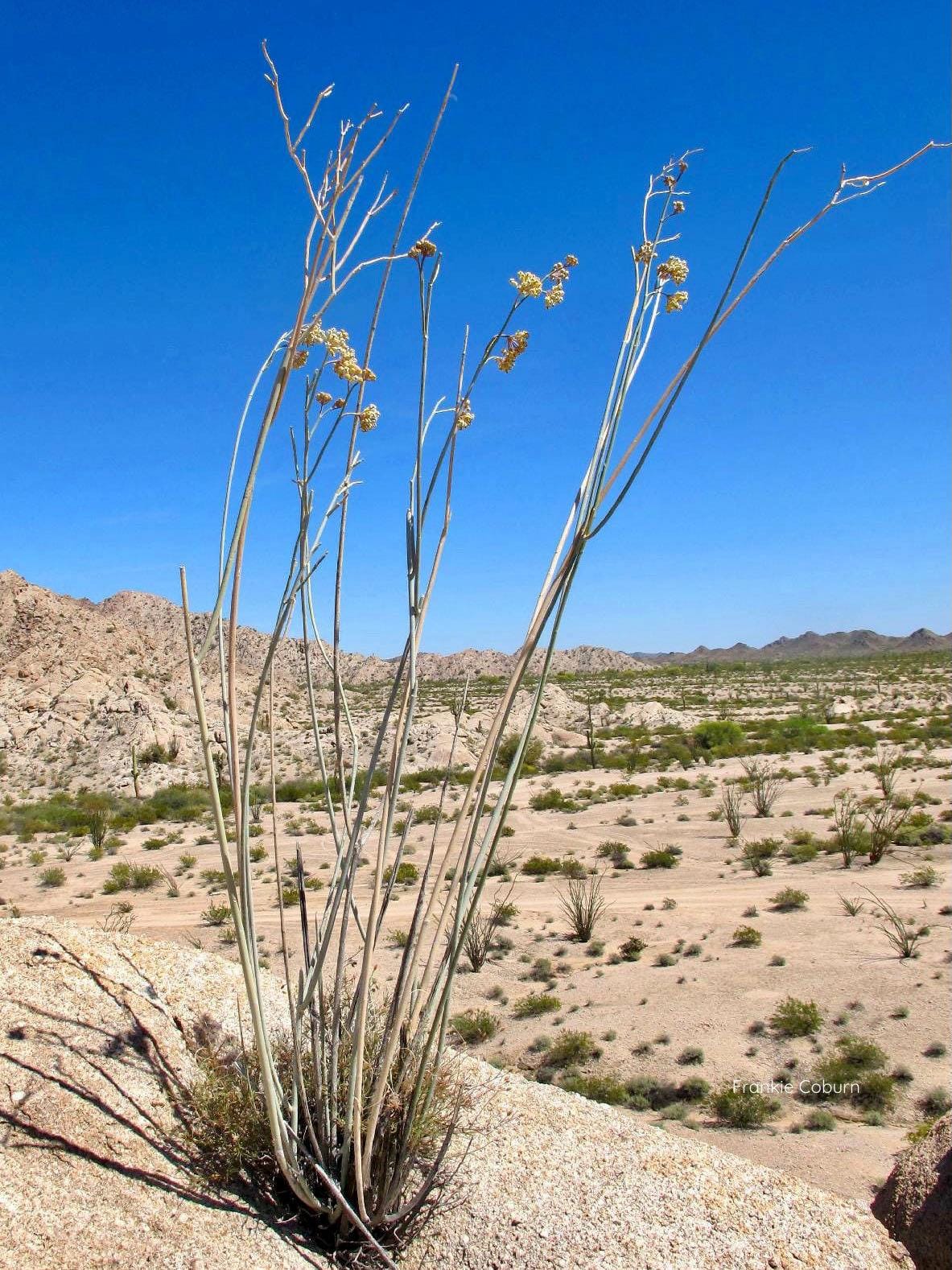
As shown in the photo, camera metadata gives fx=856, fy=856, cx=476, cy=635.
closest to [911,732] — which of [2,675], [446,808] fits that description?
[446,808]

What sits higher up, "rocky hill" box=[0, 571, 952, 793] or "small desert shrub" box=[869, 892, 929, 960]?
"rocky hill" box=[0, 571, 952, 793]

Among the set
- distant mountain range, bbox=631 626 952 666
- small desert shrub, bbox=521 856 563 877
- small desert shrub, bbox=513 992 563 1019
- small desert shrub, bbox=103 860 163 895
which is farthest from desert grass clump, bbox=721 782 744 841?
distant mountain range, bbox=631 626 952 666

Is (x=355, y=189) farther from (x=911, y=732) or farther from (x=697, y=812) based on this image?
(x=911, y=732)

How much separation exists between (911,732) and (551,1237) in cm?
2764

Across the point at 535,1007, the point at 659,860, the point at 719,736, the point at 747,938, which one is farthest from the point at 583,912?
the point at 719,736

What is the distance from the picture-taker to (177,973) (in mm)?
3852

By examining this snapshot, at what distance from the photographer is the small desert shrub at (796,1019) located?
7.25 metres

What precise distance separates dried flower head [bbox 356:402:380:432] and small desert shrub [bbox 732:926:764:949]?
28.9 feet

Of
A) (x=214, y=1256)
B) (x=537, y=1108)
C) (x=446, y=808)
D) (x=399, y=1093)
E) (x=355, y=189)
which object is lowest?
(x=446, y=808)

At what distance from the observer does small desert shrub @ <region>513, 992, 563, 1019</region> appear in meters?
8.13

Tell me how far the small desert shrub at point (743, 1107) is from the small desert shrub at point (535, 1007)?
206cm

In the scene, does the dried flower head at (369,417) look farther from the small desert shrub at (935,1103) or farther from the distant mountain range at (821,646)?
the distant mountain range at (821,646)

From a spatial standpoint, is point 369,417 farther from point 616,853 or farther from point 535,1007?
point 616,853

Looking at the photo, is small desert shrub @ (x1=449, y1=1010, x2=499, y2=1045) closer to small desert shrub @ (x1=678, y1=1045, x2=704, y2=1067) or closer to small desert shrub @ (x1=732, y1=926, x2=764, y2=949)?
small desert shrub @ (x1=678, y1=1045, x2=704, y2=1067)
